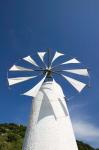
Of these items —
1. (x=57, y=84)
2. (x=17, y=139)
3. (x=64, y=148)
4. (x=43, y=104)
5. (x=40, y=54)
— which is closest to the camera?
(x=64, y=148)

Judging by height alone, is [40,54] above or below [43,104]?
above

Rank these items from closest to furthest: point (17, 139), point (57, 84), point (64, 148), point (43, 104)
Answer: point (64, 148)
point (43, 104)
point (57, 84)
point (17, 139)

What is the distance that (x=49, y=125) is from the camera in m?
18.8

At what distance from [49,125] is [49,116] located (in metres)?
0.57

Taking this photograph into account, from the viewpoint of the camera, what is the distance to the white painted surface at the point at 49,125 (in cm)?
1839

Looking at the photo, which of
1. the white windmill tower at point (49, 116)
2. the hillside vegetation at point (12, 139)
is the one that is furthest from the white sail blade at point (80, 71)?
the hillside vegetation at point (12, 139)

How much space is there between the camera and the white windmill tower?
727 inches

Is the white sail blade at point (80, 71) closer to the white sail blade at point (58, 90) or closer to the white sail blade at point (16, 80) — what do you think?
the white sail blade at point (58, 90)

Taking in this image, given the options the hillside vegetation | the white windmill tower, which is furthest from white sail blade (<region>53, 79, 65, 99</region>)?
the hillside vegetation

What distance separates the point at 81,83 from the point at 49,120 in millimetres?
3551

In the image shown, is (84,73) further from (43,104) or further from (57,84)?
(43,104)

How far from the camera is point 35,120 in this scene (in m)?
19.2

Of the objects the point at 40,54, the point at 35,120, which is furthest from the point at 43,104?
the point at 40,54

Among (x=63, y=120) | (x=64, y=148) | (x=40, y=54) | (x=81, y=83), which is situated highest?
(x=40, y=54)
